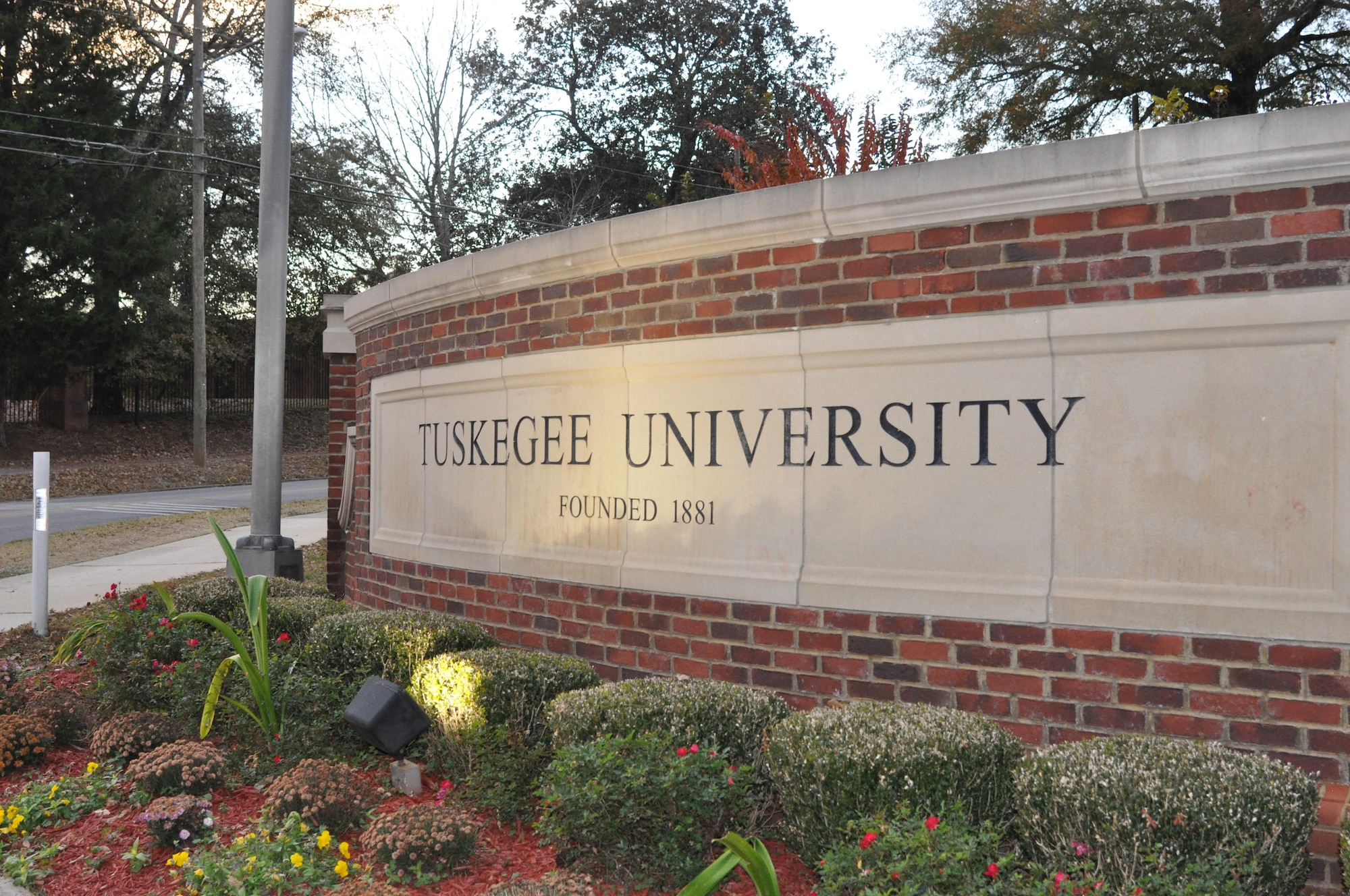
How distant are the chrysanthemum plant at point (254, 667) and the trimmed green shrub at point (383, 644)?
0.93 feet

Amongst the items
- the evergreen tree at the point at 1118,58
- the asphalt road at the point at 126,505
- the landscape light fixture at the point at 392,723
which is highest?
the evergreen tree at the point at 1118,58

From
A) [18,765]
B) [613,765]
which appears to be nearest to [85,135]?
[18,765]

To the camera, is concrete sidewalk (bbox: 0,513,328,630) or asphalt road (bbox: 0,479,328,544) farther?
asphalt road (bbox: 0,479,328,544)

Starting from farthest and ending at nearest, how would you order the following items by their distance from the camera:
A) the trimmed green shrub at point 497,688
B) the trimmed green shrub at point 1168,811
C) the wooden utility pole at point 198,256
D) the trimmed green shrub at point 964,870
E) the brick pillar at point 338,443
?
1. the wooden utility pole at point 198,256
2. the brick pillar at point 338,443
3. the trimmed green shrub at point 497,688
4. the trimmed green shrub at point 1168,811
5. the trimmed green shrub at point 964,870

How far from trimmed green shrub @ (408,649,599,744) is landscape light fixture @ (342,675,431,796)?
13 cm

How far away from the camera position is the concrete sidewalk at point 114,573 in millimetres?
9391

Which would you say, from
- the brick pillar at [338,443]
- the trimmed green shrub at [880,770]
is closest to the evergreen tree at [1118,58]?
the brick pillar at [338,443]

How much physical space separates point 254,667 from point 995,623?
307 cm

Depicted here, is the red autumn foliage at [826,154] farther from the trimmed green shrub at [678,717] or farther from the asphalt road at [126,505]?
A: the asphalt road at [126,505]

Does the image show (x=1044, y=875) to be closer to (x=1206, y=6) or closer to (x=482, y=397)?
(x=482, y=397)

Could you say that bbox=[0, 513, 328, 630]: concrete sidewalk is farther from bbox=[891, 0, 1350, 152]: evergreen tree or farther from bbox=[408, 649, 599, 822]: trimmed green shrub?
bbox=[891, 0, 1350, 152]: evergreen tree

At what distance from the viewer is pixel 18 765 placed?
16.0 ft

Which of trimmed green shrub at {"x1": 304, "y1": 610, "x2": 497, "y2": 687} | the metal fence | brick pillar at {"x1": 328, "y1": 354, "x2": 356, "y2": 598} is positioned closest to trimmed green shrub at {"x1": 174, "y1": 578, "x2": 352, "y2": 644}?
trimmed green shrub at {"x1": 304, "y1": 610, "x2": 497, "y2": 687}

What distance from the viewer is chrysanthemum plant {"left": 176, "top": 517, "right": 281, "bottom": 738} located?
15.5 feet
